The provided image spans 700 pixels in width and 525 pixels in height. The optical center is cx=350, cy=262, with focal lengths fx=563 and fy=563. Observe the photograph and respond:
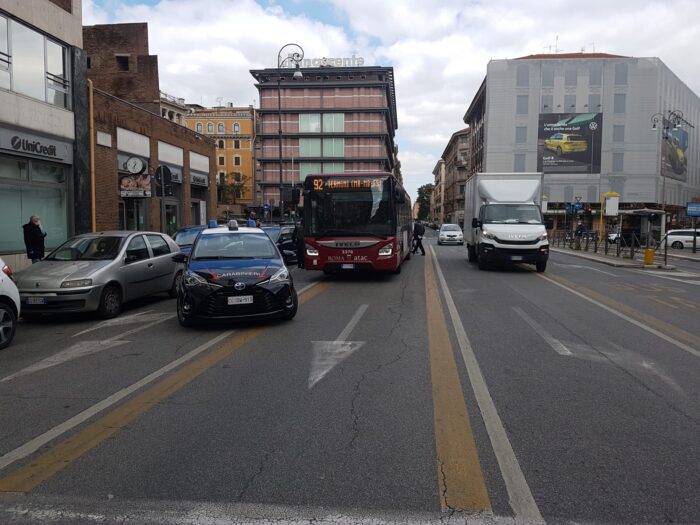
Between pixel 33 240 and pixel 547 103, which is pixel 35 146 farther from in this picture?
pixel 547 103

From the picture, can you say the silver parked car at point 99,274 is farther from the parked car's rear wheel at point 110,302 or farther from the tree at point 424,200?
the tree at point 424,200

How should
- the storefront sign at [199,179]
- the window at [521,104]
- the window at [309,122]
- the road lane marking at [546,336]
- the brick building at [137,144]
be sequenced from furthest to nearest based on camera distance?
1. the window at [309,122]
2. the window at [521,104]
3. the storefront sign at [199,179]
4. the brick building at [137,144]
5. the road lane marking at [546,336]

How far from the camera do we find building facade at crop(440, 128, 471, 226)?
3885 inches

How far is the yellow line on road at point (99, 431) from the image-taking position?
3502mm

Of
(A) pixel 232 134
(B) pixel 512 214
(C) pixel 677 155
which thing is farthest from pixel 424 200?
(B) pixel 512 214

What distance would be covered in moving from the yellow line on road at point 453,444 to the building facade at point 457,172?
3544 inches

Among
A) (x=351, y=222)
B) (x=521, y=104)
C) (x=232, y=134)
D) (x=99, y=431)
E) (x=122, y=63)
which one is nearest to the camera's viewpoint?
(x=99, y=431)

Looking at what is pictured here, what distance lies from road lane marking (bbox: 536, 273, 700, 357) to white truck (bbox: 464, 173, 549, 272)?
2967mm

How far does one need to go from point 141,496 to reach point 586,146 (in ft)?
230

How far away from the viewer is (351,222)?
49.0ft

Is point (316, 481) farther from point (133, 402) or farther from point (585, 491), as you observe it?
point (133, 402)


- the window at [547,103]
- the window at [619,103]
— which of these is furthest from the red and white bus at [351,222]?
the window at [619,103]

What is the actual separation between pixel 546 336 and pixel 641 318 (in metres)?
2.74

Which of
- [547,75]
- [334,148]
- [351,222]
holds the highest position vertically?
[547,75]
